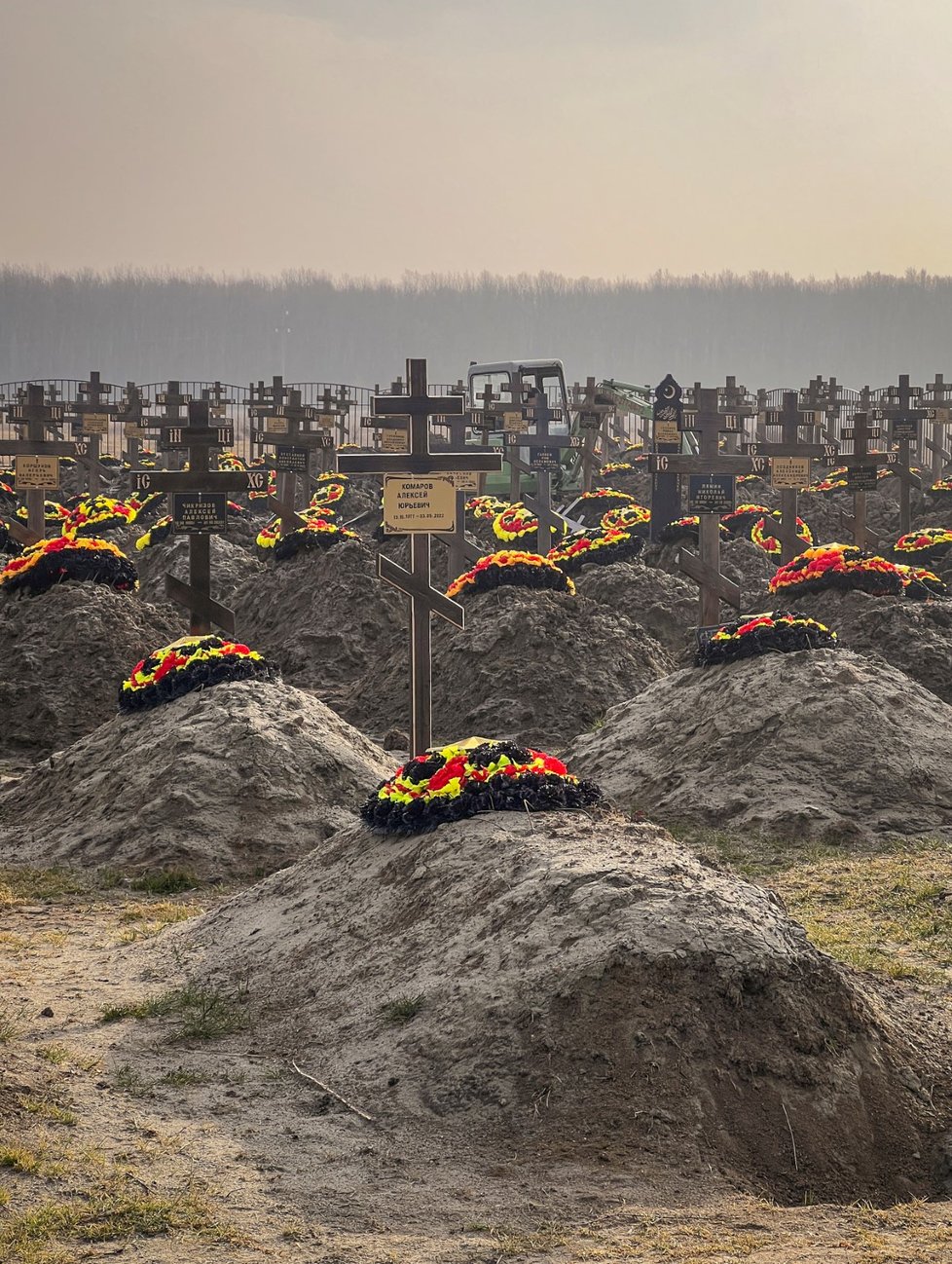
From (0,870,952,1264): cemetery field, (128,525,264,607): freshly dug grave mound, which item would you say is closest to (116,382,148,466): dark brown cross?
(128,525,264,607): freshly dug grave mound

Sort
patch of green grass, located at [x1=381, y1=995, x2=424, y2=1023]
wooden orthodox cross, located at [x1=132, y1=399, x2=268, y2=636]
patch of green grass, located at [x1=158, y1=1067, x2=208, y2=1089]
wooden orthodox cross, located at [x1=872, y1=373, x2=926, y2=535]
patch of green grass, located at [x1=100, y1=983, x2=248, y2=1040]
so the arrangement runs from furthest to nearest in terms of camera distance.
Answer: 1. wooden orthodox cross, located at [x1=872, y1=373, x2=926, y2=535]
2. wooden orthodox cross, located at [x1=132, y1=399, x2=268, y2=636]
3. patch of green grass, located at [x1=100, y1=983, x2=248, y2=1040]
4. patch of green grass, located at [x1=381, y1=995, x2=424, y2=1023]
5. patch of green grass, located at [x1=158, y1=1067, x2=208, y2=1089]

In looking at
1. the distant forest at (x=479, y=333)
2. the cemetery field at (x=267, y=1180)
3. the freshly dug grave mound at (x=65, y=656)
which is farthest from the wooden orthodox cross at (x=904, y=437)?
the distant forest at (x=479, y=333)

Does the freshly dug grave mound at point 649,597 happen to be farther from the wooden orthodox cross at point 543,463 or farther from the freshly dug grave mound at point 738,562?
the wooden orthodox cross at point 543,463

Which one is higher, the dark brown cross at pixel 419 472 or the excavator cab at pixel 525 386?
the excavator cab at pixel 525 386

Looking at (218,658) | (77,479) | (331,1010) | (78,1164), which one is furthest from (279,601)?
(77,479)

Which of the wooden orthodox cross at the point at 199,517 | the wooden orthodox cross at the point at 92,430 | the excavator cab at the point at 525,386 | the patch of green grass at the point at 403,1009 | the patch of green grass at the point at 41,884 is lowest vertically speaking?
the patch of green grass at the point at 41,884

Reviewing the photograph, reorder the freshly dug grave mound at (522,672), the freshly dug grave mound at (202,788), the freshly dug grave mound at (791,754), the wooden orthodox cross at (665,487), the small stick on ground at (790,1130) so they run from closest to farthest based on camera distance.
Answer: the small stick on ground at (790,1130), the freshly dug grave mound at (202,788), the freshly dug grave mound at (791,754), the freshly dug grave mound at (522,672), the wooden orthodox cross at (665,487)

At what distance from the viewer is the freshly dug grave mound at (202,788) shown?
10.2 m

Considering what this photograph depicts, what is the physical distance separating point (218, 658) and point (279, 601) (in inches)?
313

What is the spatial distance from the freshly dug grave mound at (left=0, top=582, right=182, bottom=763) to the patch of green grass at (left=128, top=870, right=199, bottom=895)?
4352 mm

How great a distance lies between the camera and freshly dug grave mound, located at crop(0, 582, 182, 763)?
1427cm

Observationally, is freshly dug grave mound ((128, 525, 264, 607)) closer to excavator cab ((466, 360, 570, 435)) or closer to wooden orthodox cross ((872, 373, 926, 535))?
excavator cab ((466, 360, 570, 435))

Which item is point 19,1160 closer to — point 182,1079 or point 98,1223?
point 98,1223

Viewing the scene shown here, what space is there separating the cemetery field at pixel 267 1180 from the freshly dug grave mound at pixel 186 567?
1422 cm
